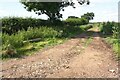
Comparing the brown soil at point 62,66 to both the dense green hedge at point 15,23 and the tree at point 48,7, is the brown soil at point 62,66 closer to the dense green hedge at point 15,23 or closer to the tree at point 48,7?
the dense green hedge at point 15,23

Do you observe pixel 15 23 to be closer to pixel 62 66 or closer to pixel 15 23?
pixel 15 23

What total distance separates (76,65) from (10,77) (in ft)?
9.54

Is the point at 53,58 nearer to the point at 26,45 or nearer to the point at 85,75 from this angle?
the point at 85,75

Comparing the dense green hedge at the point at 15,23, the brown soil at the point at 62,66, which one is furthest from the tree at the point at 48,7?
the brown soil at the point at 62,66

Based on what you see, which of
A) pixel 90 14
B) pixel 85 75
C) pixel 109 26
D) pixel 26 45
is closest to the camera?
pixel 85 75

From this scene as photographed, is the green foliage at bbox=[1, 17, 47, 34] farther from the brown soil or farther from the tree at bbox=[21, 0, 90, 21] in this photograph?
the brown soil

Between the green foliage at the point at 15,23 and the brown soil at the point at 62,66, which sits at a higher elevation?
the green foliage at the point at 15,23

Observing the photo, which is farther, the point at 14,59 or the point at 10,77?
the point at 14,59

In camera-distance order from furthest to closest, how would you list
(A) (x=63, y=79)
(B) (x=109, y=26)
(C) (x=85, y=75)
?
(B) (x=109, y=26) → (C) (x=85, y=75) → (A) (x=63, y=79)

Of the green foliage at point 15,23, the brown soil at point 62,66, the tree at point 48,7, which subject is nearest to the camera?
the brown soil at point 62,66

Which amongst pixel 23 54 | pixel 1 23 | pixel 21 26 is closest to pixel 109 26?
pixel 21 26

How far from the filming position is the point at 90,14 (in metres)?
104

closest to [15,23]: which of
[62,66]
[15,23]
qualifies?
[15,23]

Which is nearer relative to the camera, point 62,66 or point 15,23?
point 62,66
